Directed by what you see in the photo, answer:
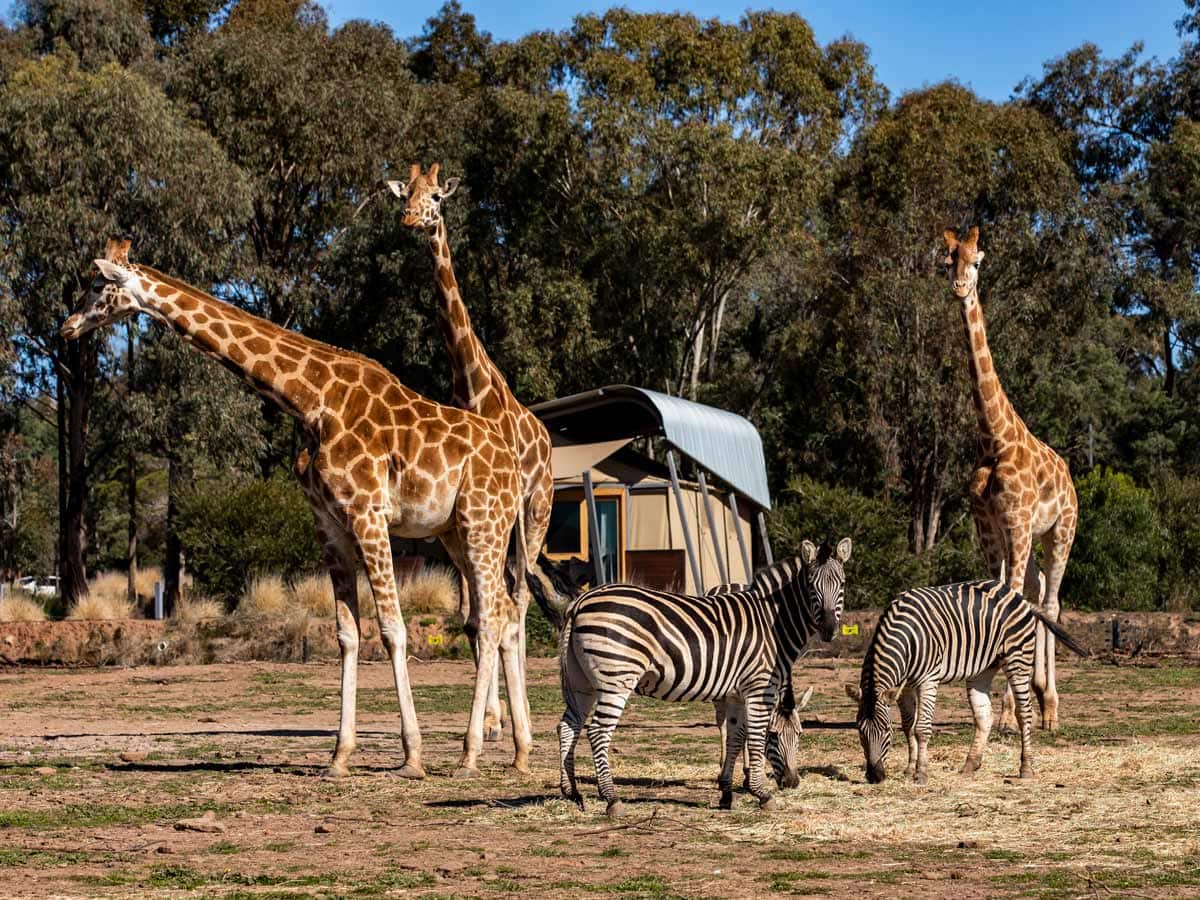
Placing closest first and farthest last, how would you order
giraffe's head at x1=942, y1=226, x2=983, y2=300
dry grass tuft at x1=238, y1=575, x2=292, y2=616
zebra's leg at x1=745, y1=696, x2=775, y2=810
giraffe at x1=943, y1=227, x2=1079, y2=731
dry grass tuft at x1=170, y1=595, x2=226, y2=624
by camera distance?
zebra's leg at x1=745, y1=696, x2=775, y2=810 < giraffe at x1=943, y1=227, x2=1079, y2=731 < giraffe's head at x1=942, y1=226, x2=983, y2=300 < dry grass tuft at x1=170, y1=595, x2=226, y2=624 < dry grass tuft at x1=238, y1=575, x2=292, y2=616

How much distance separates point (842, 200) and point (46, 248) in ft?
70.2

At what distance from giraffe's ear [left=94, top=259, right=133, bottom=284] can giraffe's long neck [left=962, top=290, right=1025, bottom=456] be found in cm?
876

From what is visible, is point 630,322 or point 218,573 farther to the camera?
point 630,322

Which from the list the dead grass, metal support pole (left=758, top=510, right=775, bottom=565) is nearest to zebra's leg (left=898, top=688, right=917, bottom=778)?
metal support pole (left=758, top=510, right=775, bottom=565)

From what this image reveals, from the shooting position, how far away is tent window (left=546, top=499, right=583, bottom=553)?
31234 millimetres

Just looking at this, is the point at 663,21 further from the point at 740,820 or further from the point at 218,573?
the point at 740,820

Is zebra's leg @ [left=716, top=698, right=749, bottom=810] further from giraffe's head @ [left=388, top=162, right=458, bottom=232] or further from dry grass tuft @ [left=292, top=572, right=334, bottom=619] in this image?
dry grass tuft @ [left=292, top=572, right=334, bottom=619]

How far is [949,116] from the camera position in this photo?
150 ft

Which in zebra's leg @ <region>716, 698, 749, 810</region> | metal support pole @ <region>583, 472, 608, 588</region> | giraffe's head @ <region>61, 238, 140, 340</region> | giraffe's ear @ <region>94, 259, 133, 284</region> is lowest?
zebra's leg @ <region>716, 698, 749, 810</region>

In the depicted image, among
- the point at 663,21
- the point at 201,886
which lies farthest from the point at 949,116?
the point at 201,886

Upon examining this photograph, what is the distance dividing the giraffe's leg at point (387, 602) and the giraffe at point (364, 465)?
0.01m

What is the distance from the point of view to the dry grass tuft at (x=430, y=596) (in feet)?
90.5

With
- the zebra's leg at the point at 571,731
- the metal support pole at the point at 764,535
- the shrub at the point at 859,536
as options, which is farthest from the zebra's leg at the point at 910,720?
the metal support pole at the point at 764,535

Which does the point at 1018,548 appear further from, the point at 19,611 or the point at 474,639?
the point at 19,611
